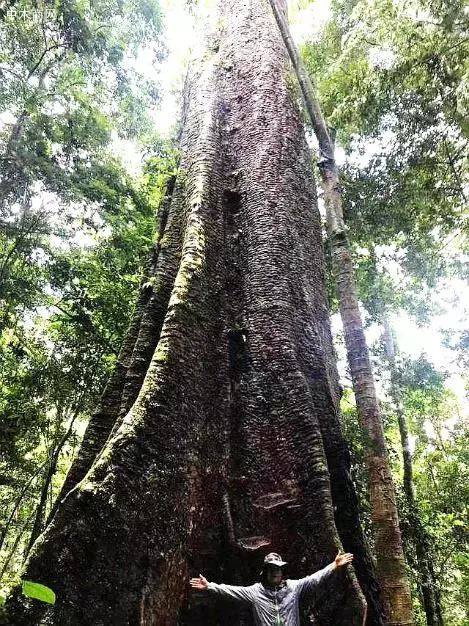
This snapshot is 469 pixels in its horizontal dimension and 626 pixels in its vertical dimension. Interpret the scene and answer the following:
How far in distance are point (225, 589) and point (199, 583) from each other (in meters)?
0.13

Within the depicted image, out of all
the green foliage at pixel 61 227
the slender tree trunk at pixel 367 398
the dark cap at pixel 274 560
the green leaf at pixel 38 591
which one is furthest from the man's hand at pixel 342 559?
the green foliage at pixel 61 227

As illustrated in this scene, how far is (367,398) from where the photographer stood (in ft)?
15.0

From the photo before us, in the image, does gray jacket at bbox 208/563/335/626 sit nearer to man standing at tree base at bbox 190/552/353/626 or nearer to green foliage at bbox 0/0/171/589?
man standing at tree base at bbox 190/552/353/626

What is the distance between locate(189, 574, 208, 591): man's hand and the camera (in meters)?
2.37

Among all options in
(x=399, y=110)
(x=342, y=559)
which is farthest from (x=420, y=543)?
(x=399, y=110)

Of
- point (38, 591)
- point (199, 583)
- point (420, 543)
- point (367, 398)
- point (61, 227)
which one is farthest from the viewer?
point (61, 227)

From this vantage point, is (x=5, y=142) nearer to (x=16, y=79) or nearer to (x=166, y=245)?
(x=16, y=79)

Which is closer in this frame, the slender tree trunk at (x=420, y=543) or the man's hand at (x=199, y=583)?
the man's hand at (x=199, y=583)

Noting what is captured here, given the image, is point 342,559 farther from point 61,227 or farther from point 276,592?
point 61,227

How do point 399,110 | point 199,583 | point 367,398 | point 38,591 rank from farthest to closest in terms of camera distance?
1. point 399,110
2. point 367,398
3. point 199,583
4. point 38,591

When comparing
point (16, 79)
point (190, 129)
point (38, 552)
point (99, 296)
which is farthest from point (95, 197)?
point (38, 552)

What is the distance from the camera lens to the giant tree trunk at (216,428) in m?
2.21

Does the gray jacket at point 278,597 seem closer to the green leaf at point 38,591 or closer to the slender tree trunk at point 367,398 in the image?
the slender tree trunk at point 367,398

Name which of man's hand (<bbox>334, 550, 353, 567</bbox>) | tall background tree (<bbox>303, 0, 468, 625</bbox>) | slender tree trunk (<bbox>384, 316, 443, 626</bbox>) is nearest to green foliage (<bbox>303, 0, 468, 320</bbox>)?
tall background tree (<bbox>303, 0, 468, 625</bbox>)
